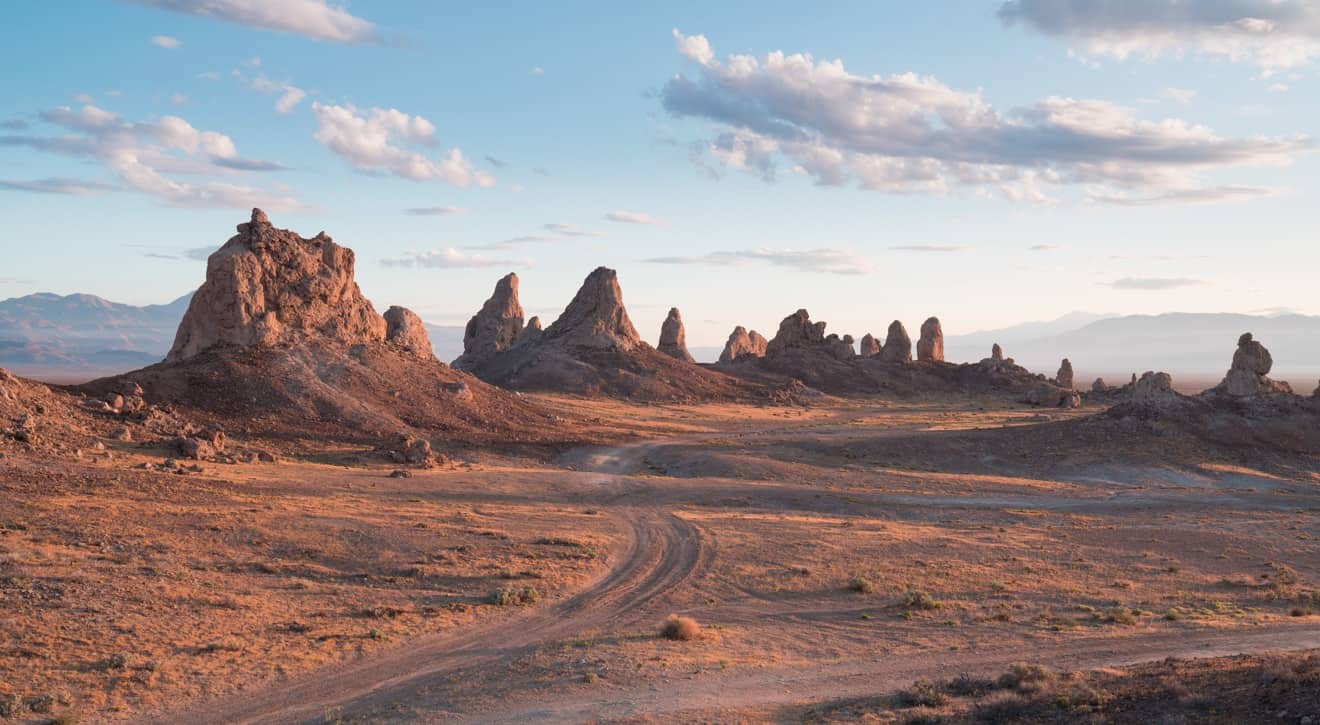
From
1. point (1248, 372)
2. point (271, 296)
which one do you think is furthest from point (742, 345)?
point (271, 296)

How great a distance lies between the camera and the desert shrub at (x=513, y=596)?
23.1 meters

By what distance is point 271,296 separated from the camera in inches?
1955

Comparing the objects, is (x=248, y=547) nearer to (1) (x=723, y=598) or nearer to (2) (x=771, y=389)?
(1) (x=723, y=598)

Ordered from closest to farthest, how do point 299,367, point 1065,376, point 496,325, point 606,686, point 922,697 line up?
point 922,697
point 606,686
point 299,367
point 496,325
point 1065,376

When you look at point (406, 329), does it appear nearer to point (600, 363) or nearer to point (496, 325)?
point (600, 363)

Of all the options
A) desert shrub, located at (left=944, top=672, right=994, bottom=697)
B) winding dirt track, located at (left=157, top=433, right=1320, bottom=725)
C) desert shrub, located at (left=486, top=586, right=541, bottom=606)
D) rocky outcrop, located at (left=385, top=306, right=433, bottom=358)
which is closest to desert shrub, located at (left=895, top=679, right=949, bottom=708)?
desert shrub, located at (left=944, top=672, right=994, bottom=697)

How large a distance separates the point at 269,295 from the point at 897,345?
85558mm

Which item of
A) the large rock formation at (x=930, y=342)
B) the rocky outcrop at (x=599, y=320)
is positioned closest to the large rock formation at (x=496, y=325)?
the rocky outcrop at (x=599, y=320)

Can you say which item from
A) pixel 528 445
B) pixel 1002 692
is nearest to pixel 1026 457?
pixel 528 445

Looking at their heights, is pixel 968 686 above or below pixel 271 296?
below

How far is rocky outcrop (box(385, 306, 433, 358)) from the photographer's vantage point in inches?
2519

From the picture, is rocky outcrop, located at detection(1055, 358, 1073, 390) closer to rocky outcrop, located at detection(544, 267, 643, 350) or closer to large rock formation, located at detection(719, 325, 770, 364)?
large rock formation, located at detection(719, 325, 770, 364)

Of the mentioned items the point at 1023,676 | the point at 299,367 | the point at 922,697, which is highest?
the point at 299,367

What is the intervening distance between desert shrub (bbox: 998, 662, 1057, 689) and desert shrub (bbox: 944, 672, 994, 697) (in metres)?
0.26
